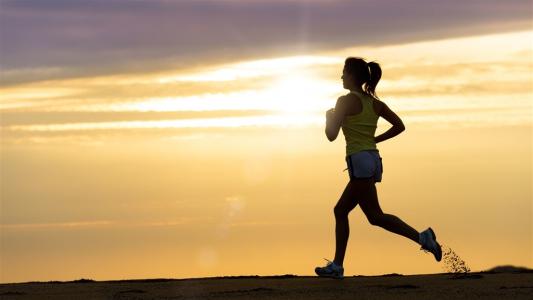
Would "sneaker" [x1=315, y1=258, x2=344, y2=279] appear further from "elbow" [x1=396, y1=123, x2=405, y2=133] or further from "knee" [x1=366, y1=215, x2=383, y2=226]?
"elbow" [x1=396, y1=123, x2=405, y2=133]

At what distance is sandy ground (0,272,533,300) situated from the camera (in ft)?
35.0

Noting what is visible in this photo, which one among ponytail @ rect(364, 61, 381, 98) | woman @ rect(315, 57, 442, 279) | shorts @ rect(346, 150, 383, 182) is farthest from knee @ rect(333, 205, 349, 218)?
ponytail @ rect(364, 61, 381, 98)

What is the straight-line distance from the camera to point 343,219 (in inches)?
469

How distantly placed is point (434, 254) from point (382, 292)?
1.26 meters

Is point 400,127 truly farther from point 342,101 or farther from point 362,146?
point 342,101

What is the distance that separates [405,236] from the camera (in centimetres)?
1185

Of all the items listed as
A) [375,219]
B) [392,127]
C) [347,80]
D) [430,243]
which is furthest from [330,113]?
[430,243]

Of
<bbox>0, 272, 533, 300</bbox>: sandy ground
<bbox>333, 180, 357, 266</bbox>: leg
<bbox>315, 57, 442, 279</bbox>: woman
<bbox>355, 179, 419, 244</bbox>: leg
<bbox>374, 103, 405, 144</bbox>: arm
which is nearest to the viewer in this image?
<bbox>0, 272, 533, 300</bbox>: sandy ground

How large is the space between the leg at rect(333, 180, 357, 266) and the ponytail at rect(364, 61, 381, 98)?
107 centimetres

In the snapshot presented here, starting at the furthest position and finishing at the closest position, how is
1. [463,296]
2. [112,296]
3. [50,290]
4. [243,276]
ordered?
[243,276] < [50,290] < [112,296] < [463,296]

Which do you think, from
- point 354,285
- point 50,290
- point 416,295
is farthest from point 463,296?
point 50,290

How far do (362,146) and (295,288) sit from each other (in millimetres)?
1734

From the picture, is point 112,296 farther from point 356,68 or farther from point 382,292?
point 356,68

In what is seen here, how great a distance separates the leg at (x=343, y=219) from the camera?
11784mm
